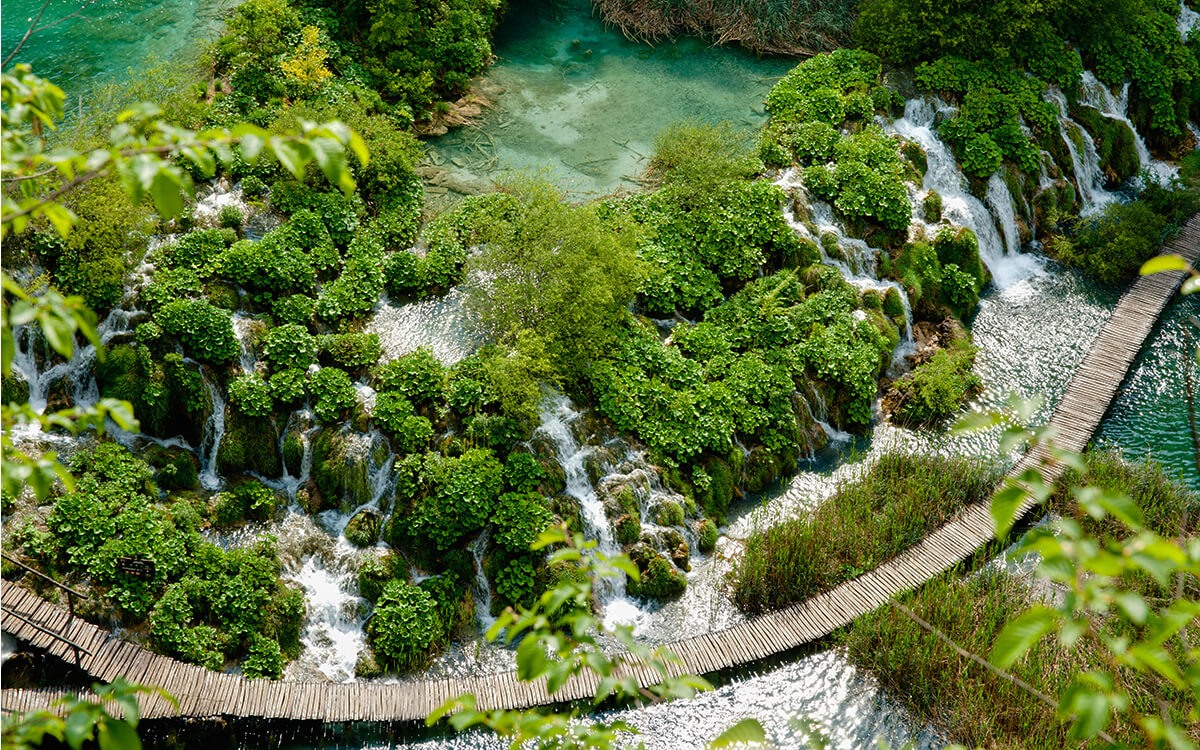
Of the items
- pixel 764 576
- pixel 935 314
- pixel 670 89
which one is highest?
pixel 670 89

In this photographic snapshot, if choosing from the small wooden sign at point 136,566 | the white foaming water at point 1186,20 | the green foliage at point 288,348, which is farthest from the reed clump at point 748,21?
the small wooden sign at point 136,566

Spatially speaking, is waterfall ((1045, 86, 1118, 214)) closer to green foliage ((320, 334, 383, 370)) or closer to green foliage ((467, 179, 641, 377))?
green foliage ((467, 179, 641, 377))

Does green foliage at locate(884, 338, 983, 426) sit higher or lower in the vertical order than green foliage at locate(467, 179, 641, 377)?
lower

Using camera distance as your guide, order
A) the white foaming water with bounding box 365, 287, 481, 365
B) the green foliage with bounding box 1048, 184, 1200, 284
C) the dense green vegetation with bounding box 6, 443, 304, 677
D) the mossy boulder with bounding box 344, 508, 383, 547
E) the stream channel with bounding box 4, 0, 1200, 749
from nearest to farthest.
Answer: the dense green vegetation with bounding box 6, 443, 304, 677, the stream channel with bounding box 4, 0, 1200, 749, the mossy boulder with bounding box 344, 508, 383, 547, the white foaming water with bounding box 365, 287, 481, 365, the green foliage with bounding box 1048, 184, 1200, 284

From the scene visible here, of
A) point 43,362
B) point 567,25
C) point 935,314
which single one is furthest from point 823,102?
point 43,362

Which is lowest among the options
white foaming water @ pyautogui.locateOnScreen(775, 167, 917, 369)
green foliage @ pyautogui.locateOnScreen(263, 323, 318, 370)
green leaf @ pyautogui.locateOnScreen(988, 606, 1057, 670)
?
green foliage @ pyautogui.locateOnScreen(263, 323, 318, 370)

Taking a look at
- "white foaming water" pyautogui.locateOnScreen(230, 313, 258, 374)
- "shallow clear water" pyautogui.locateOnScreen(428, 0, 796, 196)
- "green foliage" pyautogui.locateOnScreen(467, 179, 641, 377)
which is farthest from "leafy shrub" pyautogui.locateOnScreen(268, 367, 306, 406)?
"shallow clear water" pyautogui.locateOnScreen(428, 0, 796, 196)

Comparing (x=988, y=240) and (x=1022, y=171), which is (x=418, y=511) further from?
(x=1022, y=171)

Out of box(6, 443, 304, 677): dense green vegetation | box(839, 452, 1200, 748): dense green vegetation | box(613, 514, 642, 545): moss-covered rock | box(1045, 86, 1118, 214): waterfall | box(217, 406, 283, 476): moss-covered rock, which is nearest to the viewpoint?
box(839, 452, 1200, 748): dense green vegetation
